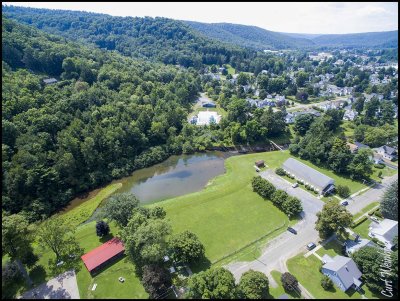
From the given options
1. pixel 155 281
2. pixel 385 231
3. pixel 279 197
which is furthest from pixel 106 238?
pixel 385 231

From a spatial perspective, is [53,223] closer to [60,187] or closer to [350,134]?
[60,187]

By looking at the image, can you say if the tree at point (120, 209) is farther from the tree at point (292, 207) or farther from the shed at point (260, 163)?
the shed at point (260, 163)

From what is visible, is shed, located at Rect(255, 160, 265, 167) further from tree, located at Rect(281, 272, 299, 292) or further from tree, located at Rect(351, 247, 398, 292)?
tree, located at Rect(281, 272, 299, 292)

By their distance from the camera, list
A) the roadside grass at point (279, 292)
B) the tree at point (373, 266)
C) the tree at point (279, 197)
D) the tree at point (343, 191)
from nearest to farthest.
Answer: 1. the tree at point (373, 266)
2. the roadside grass at point (279, 292)
3. the tree at point (279, 197)
4. the tree at point (343, 191)

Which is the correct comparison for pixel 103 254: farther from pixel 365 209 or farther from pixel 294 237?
pixel 365 209

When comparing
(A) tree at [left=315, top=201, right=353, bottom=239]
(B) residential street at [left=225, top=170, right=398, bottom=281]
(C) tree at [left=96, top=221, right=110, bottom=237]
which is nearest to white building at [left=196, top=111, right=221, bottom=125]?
(B) residential street at [left=225, top=170, right=398, bottom=281]

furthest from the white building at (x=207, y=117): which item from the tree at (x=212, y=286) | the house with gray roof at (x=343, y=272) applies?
the tree at (x=212, y=286)

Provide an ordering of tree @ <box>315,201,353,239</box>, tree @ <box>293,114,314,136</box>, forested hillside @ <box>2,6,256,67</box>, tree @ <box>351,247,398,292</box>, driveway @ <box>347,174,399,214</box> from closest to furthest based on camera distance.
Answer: tree @ <box>351,247,398,292</box>, tree @ <box>315,201,353,239</box>, driveway @ <box>347,174,399,214</box>, tree @ <box>293,114,314,136</box>, forested hillside @ <box>2,6,256,67</box>
